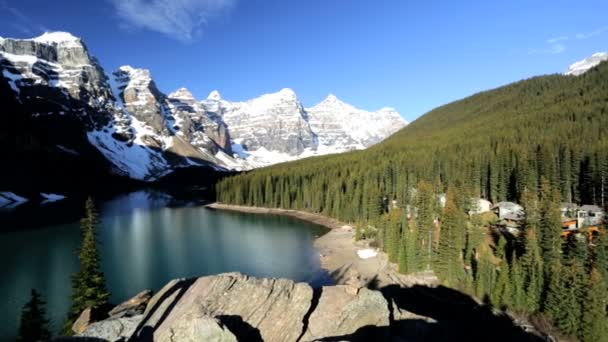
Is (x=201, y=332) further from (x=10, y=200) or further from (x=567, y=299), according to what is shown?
(x=10, y=200)

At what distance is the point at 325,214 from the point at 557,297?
83243mm

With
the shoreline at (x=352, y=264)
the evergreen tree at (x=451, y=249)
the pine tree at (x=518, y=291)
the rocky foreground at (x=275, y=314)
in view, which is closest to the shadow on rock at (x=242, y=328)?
the rocky foreground at (x=275, y=314)

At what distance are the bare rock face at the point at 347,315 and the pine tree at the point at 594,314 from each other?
27.0 metres

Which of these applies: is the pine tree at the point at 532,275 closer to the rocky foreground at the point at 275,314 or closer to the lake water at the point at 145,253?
the rocky foreground at the point at 275,314

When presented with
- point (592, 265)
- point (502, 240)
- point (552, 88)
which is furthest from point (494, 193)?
point (552, 88)

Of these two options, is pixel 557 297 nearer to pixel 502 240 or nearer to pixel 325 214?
pixel 502 240

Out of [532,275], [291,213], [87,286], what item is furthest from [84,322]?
[291,213]

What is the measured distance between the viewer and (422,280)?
52062 mm

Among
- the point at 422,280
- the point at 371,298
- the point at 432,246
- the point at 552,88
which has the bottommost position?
the point at 422,280

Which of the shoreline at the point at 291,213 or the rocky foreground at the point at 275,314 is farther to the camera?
the shoreline at the point at 291,213

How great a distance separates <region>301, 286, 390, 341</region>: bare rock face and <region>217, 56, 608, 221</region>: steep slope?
68979 mm

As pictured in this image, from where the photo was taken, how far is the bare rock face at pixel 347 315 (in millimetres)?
20922

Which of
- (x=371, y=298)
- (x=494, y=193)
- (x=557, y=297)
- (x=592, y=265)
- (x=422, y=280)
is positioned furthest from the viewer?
(x=494, y=193)

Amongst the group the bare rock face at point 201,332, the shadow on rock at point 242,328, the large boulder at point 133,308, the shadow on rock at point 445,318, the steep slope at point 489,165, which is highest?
the steep slope at point 489,165
